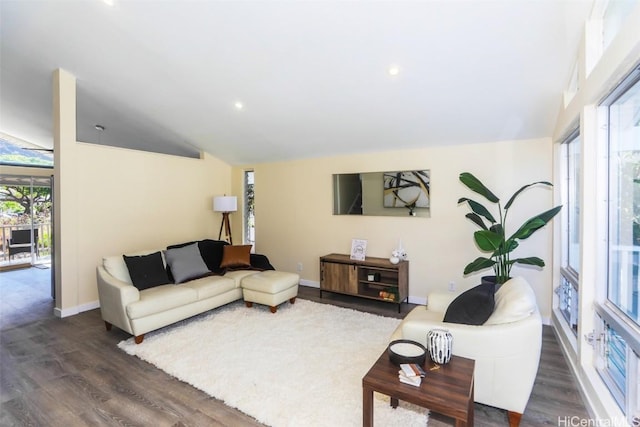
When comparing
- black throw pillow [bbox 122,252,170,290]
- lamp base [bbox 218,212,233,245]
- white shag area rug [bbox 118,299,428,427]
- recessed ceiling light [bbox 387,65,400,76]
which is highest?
recessed ceiling light [bbox 387,65,400,76]

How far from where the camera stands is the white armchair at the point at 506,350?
1.98 m

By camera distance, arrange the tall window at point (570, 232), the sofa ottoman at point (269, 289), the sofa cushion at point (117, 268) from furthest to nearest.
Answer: the sofa ottoman at point (269, 289) < the sofa cushion at point (117, 268) < the tall window at point (570, 232)

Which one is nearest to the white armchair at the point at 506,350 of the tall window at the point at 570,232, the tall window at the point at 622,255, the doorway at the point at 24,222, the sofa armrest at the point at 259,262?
the tall window at the point at 622,255

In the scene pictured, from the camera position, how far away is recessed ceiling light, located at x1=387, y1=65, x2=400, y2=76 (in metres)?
3.08

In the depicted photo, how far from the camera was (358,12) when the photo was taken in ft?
8.36

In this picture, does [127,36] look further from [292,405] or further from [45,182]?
[45,182]

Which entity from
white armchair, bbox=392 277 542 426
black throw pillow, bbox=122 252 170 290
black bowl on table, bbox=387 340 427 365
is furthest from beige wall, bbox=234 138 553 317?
black bowl on table, bbox=387 340 427 365

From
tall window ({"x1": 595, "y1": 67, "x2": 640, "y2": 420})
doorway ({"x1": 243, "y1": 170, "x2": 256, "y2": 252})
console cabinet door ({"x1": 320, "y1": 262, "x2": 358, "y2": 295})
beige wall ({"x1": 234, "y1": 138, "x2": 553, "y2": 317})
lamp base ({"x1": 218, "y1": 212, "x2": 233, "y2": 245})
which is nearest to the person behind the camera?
tall window ({"x1": 595, "y1": 67, "x2": 640, "y2": 420})

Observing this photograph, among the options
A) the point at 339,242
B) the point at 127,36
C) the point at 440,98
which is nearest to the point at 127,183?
the point at 127,36

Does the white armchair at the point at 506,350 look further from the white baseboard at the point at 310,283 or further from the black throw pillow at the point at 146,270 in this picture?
the white baseboard at the point at 310,283

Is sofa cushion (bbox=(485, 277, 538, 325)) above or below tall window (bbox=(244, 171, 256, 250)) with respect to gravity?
below

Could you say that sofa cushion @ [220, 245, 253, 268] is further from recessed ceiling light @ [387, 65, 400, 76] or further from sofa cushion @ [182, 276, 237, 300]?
recessed ceiling light @ [387, 65, 400, 76]

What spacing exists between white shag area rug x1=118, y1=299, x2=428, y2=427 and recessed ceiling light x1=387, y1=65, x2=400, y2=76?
279cm

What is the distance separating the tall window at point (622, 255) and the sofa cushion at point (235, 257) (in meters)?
4.24
